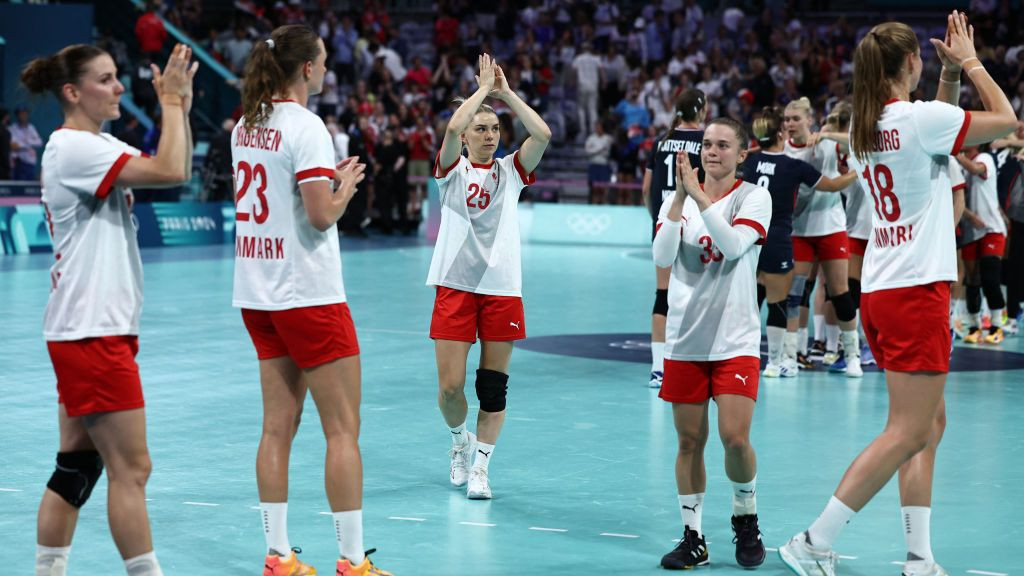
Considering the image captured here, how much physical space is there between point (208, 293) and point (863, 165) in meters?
11.3

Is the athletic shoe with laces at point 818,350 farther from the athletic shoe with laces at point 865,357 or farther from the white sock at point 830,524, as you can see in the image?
the white sock at point 830,524

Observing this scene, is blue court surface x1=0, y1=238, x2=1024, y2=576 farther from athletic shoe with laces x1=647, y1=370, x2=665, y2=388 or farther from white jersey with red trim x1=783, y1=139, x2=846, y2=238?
white jersey with red trim x1=783, y1=139, x2=846, y2=238

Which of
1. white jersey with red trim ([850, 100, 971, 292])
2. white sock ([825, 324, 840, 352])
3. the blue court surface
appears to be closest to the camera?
white jersey with red trim ([850, 100, 971, 292])

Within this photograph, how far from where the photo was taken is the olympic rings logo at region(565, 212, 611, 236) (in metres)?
25.0

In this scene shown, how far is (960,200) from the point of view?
10914mm

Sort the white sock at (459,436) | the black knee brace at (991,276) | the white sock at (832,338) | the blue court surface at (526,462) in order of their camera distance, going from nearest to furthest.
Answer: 1. the blue court surface at (526,462)
2. the white sock at (459,436)
3. the white sock at (832,338)
4. the black knee brace at (991,276)

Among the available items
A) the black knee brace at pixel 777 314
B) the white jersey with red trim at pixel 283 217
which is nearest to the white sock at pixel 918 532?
the white jersey with red trim at pixel 283 217

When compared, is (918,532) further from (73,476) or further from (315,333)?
(73,476)

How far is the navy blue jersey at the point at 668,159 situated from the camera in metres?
9.52

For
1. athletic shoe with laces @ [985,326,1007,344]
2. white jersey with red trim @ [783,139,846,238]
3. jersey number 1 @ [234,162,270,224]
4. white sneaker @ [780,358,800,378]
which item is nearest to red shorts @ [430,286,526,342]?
jersey number 1 @ [234,162,270,224]

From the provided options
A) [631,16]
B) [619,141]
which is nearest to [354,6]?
[631,16]

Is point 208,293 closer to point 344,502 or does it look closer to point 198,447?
point 198,447

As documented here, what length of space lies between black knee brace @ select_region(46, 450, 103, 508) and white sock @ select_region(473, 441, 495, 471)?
2437mm

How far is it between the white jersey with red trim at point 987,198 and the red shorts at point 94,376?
9.41 metres
